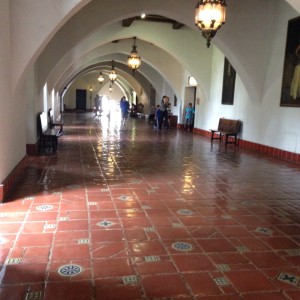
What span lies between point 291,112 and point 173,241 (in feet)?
22.3

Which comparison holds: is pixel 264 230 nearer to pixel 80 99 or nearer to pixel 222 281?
pixel 222 281

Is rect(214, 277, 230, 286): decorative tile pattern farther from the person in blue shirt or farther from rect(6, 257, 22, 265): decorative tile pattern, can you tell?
the person in blue shirt

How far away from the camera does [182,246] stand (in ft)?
11.1

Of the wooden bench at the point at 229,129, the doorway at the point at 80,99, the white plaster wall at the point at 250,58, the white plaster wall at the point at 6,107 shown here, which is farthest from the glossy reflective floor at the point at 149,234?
the doorway at the point at 80,99

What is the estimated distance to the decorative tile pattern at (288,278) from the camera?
110 inches

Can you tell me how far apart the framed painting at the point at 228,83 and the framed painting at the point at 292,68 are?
3134 mm

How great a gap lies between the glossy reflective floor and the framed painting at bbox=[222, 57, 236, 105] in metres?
5.90

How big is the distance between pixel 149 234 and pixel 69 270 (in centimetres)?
107

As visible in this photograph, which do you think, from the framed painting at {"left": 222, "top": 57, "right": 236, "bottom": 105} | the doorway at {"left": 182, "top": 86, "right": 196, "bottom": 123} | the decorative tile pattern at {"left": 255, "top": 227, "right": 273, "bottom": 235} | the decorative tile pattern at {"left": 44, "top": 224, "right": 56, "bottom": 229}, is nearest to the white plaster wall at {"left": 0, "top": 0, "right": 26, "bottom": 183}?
the decorative tile pattern at {"left": 44, "top": 224, "right": 56, "bottom": 229}

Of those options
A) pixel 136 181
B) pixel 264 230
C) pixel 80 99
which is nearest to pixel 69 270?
pixel 264 230

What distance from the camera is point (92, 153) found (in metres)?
8.89

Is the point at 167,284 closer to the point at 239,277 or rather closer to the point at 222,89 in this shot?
the point at 239,277

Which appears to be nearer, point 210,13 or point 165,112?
point 210,13

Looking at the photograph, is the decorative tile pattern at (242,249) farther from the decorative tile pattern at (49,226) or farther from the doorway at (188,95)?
the doorway at (188,95)
